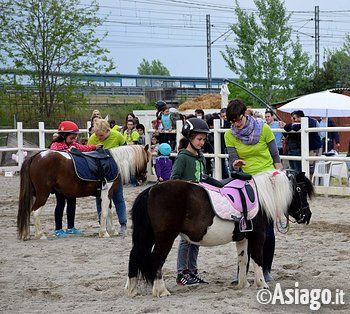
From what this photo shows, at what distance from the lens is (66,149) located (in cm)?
1028

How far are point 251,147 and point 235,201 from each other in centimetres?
56

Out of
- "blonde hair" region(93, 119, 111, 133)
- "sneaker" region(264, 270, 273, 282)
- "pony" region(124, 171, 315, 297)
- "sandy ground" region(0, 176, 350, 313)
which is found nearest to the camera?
"sandy ground" region(0, 176, 350, 313)

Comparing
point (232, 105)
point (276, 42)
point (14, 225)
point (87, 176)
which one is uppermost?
point (276, 42)

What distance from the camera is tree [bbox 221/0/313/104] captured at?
38.8 meters

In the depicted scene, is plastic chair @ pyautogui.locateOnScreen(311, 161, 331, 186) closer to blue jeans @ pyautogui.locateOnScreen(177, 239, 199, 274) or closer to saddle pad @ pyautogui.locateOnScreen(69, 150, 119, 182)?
saddle pad @ pyautogui.locateOnScreen(69, 150, 119, 182)

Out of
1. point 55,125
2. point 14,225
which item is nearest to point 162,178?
point 14,225

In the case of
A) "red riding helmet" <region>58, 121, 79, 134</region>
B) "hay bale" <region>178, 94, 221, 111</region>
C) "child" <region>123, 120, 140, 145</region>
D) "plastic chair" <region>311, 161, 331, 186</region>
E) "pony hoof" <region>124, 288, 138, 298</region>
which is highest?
"hay bale" <region>178, 94, 221, 111</region>

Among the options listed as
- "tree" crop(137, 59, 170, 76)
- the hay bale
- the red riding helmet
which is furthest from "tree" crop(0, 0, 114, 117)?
"tree" crop(137, 59, 170, 76)

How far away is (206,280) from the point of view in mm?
7004

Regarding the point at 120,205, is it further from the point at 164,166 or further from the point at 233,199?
the point at 233,199

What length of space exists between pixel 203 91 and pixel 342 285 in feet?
142

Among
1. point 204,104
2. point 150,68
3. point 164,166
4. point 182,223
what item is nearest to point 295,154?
point 164,166

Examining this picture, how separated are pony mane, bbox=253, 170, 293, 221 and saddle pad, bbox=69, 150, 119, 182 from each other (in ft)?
12.5

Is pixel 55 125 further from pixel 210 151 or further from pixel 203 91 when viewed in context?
pixel 203 91
